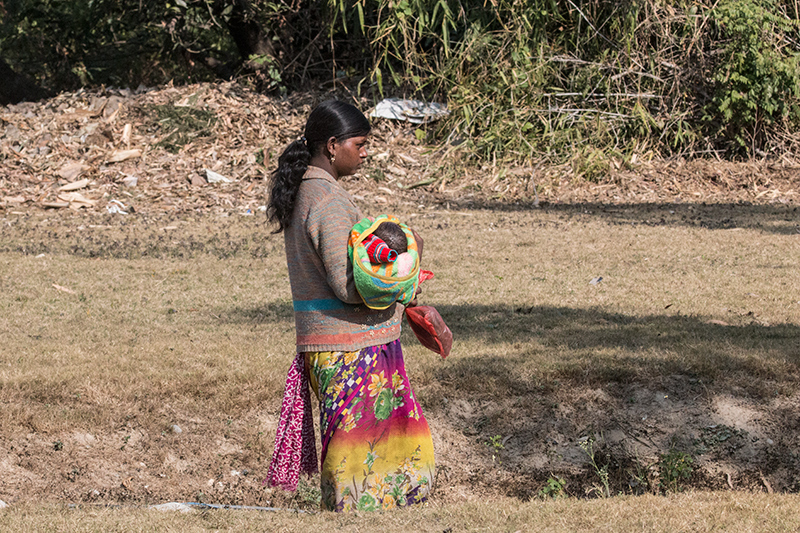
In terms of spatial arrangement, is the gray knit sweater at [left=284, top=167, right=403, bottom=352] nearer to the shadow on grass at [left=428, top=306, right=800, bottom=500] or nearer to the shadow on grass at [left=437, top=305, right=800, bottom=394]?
the shadow on grass at [left=428, top=306, right=800, bottom=500]

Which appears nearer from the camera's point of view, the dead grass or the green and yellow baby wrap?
the green and yellow baby wrap

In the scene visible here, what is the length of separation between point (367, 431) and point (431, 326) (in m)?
0.44

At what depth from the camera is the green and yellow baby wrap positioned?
287 centimetres

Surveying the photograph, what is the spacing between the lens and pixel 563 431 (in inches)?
191

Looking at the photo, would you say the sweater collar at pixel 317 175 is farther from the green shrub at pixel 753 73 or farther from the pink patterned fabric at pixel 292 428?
the green shrub at pixel 753 73

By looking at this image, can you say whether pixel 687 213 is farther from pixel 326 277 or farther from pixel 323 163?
pixel 326 277

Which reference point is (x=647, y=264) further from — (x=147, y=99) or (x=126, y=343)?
(x=147, y=99)

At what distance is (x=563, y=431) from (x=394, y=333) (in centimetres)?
207

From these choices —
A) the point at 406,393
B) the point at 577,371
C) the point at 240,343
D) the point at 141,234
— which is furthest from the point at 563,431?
the point at 141,234

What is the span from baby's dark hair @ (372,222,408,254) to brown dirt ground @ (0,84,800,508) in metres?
1.97

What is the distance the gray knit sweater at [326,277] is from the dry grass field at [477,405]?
0.65 metres

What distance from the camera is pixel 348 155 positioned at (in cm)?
309

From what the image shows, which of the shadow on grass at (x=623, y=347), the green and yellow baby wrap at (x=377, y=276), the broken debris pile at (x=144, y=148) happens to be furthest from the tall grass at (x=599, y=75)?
the green and yellow baby wrap at (x=377, y=276)

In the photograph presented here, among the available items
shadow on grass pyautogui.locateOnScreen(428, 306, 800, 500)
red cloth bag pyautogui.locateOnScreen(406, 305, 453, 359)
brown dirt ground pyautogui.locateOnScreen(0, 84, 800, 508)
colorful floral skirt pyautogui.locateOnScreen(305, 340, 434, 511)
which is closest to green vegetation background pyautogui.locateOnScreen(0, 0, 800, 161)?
brown dirt ground pyautogui.locateOnScreen(0, 84, 800, 508)
